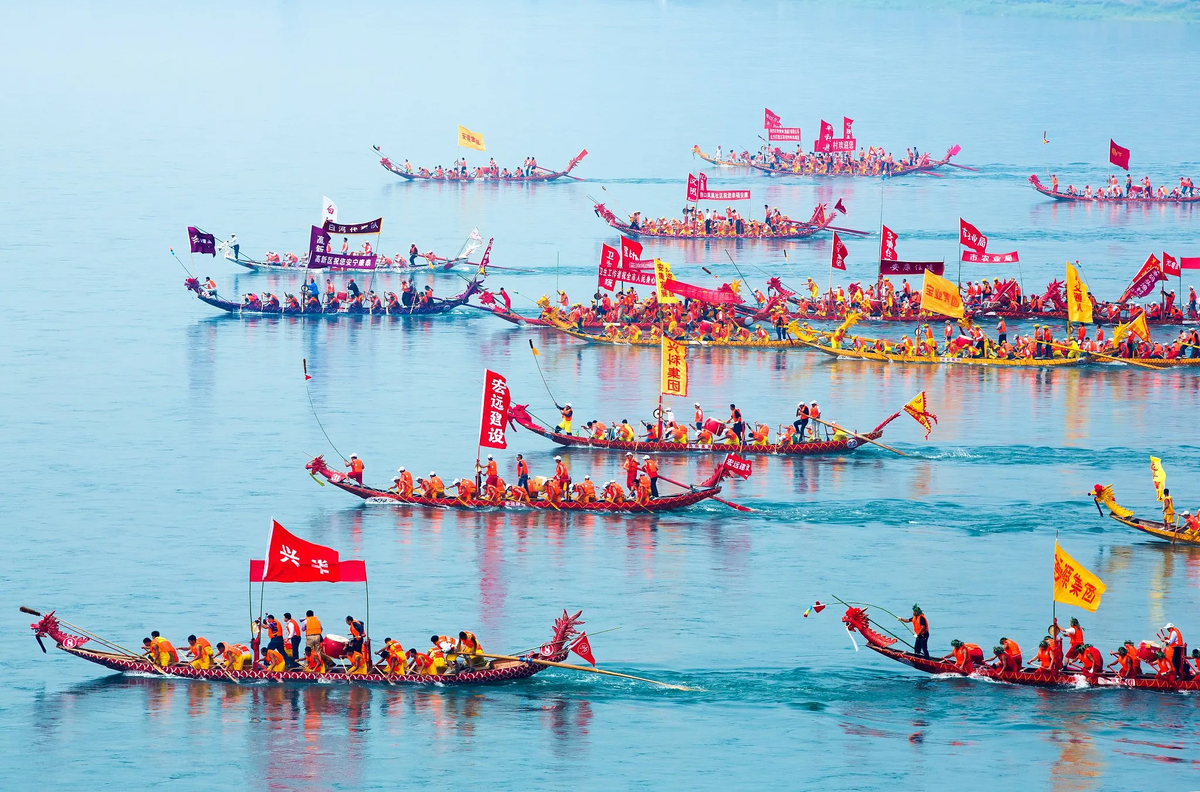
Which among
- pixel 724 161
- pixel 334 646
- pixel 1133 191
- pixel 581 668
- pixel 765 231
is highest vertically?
pixel 724 161

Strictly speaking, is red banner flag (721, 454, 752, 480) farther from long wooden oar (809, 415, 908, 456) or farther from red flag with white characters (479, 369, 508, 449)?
long wooden oar (809, 415, 908, 456)

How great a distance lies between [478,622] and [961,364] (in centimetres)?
4127

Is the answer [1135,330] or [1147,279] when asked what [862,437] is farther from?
[1147,279]

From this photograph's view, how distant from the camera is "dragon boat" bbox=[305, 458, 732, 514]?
213 ft

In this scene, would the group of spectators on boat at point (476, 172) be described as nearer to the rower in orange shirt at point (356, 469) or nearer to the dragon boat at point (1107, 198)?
the dragon boat at point (1107, 198)

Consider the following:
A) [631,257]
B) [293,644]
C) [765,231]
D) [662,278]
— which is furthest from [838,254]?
[293,644]

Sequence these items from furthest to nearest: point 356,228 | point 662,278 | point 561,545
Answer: point 356,228 → point 662,278 → point 561,545

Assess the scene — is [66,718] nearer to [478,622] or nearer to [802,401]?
[478,622]

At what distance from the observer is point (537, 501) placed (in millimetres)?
65125

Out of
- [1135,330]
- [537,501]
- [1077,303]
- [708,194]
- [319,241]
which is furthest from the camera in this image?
[708,194]

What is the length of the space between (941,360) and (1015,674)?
41660 millimetres

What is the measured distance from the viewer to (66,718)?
164 ft

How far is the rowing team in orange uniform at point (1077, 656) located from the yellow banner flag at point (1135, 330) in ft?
124

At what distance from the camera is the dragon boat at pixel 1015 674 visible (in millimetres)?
48906
